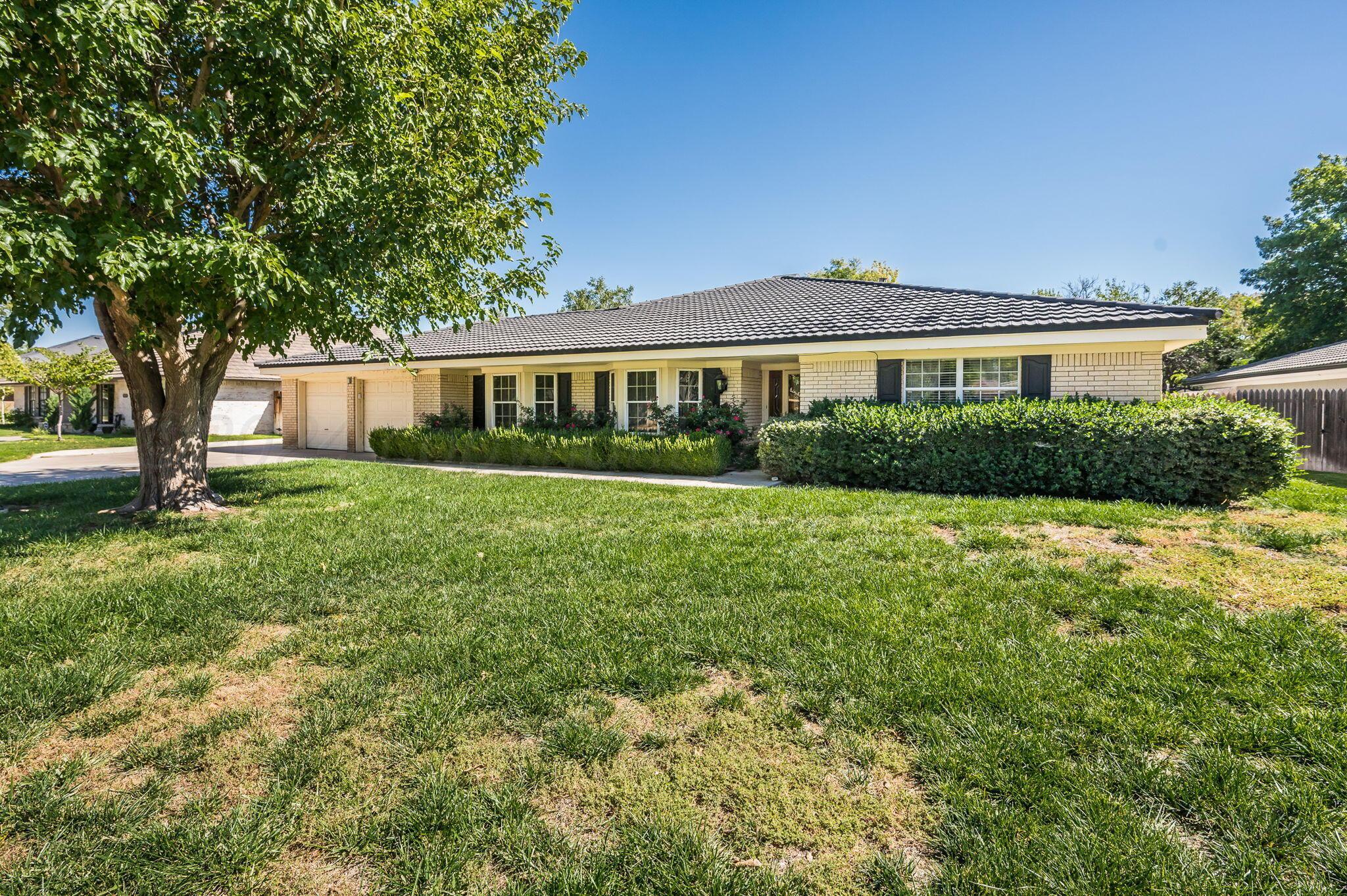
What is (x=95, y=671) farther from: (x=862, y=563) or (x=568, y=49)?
(x=568, y=49)

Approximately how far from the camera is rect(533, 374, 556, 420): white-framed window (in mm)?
17719

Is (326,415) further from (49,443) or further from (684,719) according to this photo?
(684,719)

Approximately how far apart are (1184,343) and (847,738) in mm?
12398

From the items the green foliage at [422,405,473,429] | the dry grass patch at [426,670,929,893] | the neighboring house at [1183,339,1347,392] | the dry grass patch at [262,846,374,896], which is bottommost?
the dry grass patch at [262,846,374,896]

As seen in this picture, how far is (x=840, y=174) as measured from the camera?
16.5 m

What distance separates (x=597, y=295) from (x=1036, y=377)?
2019 inches

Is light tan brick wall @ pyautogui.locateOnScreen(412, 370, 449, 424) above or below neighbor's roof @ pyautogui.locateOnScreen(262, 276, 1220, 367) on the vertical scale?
below

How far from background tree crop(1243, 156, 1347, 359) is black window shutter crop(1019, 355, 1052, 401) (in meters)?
27.2

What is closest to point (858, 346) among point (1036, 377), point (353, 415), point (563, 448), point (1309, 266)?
point (1036, 377)

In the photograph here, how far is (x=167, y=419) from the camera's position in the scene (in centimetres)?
826

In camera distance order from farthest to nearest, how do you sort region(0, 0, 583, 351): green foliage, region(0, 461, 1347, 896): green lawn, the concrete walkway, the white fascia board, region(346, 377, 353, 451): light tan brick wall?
region(346, 377, 353, 451): light tan brick wall
the concrete walkway
the white fascia board
region(0, 0, 583, 351): green foliage
region(0, 461, 1347, 896): green lawn

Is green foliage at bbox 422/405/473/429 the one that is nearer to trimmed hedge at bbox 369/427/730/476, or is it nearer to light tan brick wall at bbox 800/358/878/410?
trimmed hedge at bbox 369/427/730/476

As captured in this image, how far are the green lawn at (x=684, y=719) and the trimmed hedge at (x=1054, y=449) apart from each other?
231cm

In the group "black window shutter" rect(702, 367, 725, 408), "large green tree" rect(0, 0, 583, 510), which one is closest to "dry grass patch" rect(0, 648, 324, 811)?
"large green tree" rect(0, 0, 583, 510)
